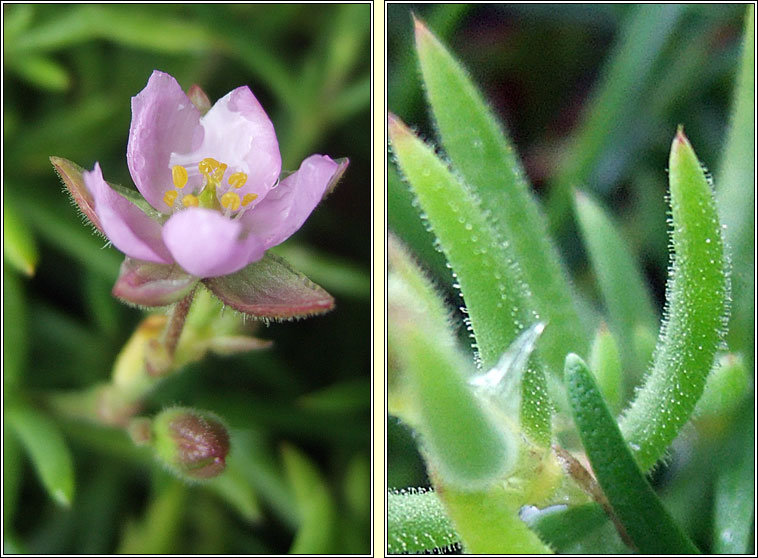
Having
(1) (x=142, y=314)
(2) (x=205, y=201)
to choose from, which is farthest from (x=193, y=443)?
(1) (x=142, y=314)

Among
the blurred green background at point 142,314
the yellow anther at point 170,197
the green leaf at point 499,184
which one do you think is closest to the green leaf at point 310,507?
the blurred green background at point 142,314

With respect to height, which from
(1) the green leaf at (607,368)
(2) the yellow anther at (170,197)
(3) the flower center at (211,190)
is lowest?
(1) the green leaf at (607,368)

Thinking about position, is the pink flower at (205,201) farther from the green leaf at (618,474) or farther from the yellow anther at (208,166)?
the green leaf at (618,474)

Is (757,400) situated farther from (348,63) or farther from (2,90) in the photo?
(2,90)

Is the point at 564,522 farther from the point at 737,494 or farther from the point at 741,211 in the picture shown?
the point at 741,211

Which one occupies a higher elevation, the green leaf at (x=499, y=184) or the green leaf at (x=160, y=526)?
the green leaf at (x=499, y=184)

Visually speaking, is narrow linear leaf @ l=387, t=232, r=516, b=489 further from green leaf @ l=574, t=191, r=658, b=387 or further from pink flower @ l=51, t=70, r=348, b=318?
green leaf @ l=574, t=191, r=658, b=387
